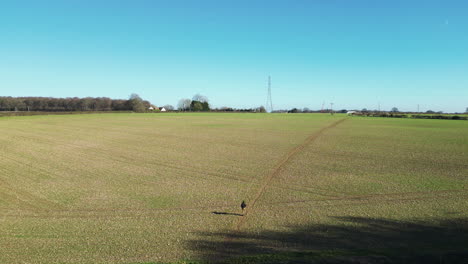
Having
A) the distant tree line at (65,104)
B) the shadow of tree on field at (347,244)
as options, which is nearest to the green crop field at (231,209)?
the shadow of tree on field at (347,244)

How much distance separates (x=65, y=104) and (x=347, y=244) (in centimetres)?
20484

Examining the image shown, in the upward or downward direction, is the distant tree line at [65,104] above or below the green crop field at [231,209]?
above

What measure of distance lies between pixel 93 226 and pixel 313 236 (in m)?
8.27

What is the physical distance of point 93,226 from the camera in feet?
35.5

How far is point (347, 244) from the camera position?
367 inches

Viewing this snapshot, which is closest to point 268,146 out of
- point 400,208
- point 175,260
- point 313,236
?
point 400,208

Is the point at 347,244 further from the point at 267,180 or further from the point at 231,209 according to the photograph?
the point at 267,180

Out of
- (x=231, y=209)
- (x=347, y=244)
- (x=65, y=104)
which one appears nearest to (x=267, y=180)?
(x=231, y=209)

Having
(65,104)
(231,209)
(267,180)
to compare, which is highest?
(65,104)

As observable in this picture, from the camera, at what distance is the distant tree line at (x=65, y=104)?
151625mm

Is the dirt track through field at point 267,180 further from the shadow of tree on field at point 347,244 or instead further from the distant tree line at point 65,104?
the distant tree line at point 65,104

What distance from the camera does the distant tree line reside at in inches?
5969

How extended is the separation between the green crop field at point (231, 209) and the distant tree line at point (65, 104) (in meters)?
139

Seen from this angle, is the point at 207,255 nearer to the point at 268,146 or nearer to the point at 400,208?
the point at 400,208
